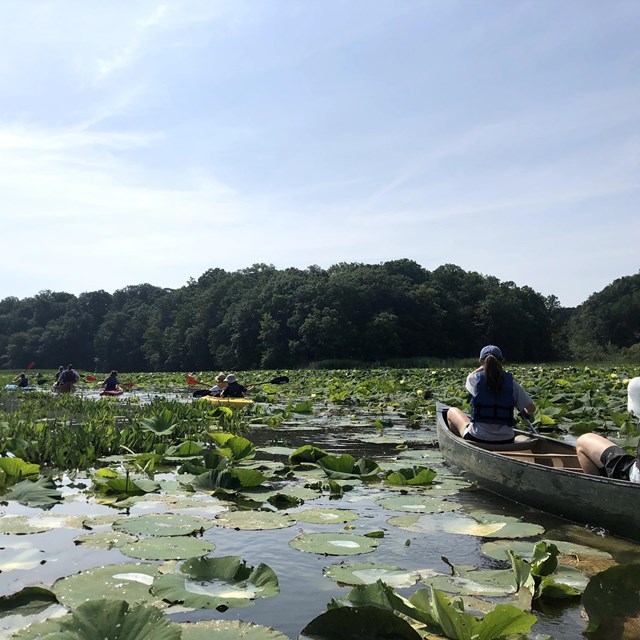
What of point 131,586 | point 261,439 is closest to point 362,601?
point 131,586

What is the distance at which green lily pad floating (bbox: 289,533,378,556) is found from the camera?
3061mm

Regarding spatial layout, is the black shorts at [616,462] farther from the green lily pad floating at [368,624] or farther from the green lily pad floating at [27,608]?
the green lily pad floating at [27,608]

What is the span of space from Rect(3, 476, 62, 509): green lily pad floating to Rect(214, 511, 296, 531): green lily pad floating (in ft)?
3.73

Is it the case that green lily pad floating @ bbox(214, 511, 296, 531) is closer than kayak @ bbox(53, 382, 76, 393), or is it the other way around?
green lily pad floating @ bbox(214, 511, 296, 531)

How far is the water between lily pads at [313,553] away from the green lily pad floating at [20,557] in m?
0.01

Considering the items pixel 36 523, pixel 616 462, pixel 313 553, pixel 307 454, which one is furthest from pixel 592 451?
pixel 36 523

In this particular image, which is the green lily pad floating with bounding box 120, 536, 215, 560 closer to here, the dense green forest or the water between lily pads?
the water between lily pads

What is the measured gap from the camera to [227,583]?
251cm

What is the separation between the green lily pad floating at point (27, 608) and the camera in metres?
2.19

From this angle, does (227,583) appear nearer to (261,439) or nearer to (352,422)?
(261,439)

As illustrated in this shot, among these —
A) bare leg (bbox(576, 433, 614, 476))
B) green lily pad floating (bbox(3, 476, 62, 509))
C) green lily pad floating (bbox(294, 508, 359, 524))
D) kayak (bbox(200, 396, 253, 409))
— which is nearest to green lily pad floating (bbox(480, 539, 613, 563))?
bare leg (bbox(576, 433, 614, 476))

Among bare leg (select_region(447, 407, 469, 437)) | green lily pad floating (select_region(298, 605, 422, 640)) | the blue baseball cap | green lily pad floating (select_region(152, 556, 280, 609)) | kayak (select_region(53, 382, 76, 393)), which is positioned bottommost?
kayak (select_region(53, 382, 76, 393))

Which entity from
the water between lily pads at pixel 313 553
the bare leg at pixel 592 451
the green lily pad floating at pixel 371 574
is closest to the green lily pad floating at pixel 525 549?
the water between lily pads at pixel 313 553

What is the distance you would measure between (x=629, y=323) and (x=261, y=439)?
2746 inches
